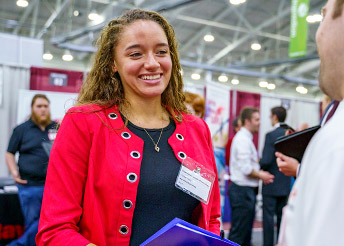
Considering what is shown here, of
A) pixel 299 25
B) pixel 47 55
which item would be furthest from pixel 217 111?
pixel 47 55

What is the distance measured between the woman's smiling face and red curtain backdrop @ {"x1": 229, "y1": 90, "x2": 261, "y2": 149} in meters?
5.06

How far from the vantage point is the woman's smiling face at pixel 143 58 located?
1.27 m

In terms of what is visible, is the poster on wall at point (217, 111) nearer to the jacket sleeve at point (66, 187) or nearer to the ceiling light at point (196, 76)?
the jacket sleeve at point (66, 187)

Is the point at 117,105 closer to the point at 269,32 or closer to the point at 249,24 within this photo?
the point at 249,24

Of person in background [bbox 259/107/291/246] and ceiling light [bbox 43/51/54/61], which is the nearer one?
person in background [bbox 259/107/291/246]

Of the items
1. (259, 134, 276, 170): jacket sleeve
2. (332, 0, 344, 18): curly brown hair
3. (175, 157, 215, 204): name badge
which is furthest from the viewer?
(259, 134, 276, 170): jacket sleeve

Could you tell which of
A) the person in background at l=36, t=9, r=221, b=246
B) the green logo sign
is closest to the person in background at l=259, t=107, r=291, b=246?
the green logo sign

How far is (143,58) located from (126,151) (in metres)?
0.32

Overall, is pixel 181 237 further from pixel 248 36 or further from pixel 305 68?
pixel 305 68

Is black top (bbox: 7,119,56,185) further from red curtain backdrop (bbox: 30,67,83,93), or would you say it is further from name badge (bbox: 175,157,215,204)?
name badge (bbox: 175,157,215,204)

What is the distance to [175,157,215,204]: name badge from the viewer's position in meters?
1.24

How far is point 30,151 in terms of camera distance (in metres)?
3.75

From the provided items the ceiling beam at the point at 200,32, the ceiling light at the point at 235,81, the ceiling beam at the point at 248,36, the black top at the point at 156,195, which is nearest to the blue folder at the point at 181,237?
the black top at the point at 156,195

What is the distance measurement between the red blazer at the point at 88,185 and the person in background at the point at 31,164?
265cm
